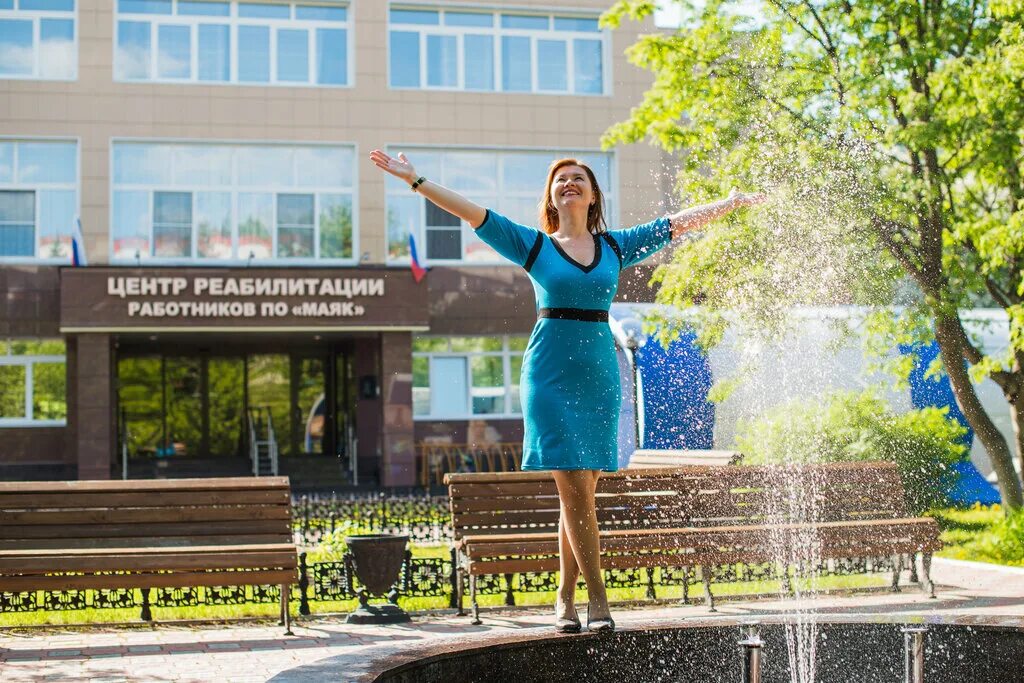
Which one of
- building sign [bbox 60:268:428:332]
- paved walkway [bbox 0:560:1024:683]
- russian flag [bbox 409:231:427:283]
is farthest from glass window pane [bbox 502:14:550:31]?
paved walkway [bbox 0:560:1024:683]

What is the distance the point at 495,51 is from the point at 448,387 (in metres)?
7.82

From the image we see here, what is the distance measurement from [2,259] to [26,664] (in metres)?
22.2

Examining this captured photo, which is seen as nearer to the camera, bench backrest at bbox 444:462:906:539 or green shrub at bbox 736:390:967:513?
bench backrest at bbox 444:462:906:539

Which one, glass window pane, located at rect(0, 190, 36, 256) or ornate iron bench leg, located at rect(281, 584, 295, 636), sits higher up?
glass window pane, located at rect(0, 190, 36, 256)

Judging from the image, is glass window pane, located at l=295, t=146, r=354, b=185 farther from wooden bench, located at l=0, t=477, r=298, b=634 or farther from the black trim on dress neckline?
the black trim on dress neckline

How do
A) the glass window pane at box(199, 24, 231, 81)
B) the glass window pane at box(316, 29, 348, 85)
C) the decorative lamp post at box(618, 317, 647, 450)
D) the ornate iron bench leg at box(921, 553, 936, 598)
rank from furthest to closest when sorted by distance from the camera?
the glass window pane at box(316, 29, 348, 85) → the glass window pane at box(199, 24, 231, 81) → the decorative lamp post at box(618, 317, 647, 450) → the ornate iron bench leg at box(921, 553, 936, 598)

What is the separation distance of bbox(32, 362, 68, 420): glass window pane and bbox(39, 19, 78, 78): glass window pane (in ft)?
20.6

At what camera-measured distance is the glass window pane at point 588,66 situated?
30469 millimetres

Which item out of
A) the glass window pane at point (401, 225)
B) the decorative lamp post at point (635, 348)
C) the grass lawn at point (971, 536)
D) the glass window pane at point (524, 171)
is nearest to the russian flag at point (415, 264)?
the glass window pane at point (401, 225)

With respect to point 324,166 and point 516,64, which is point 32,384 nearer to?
point 324,166

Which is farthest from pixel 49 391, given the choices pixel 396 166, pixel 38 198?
pixel 396 166

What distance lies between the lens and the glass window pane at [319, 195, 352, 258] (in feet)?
94.5

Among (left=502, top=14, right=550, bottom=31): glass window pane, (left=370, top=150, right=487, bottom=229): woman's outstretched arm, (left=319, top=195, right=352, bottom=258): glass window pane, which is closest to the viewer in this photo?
(left=370, top=150, right=487, bottom=229): woman's outstretched arm

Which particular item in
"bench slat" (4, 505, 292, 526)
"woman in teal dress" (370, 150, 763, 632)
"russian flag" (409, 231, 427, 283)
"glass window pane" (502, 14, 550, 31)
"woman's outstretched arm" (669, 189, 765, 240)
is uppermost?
"glass window pane" (502, 14, 550, 31)
